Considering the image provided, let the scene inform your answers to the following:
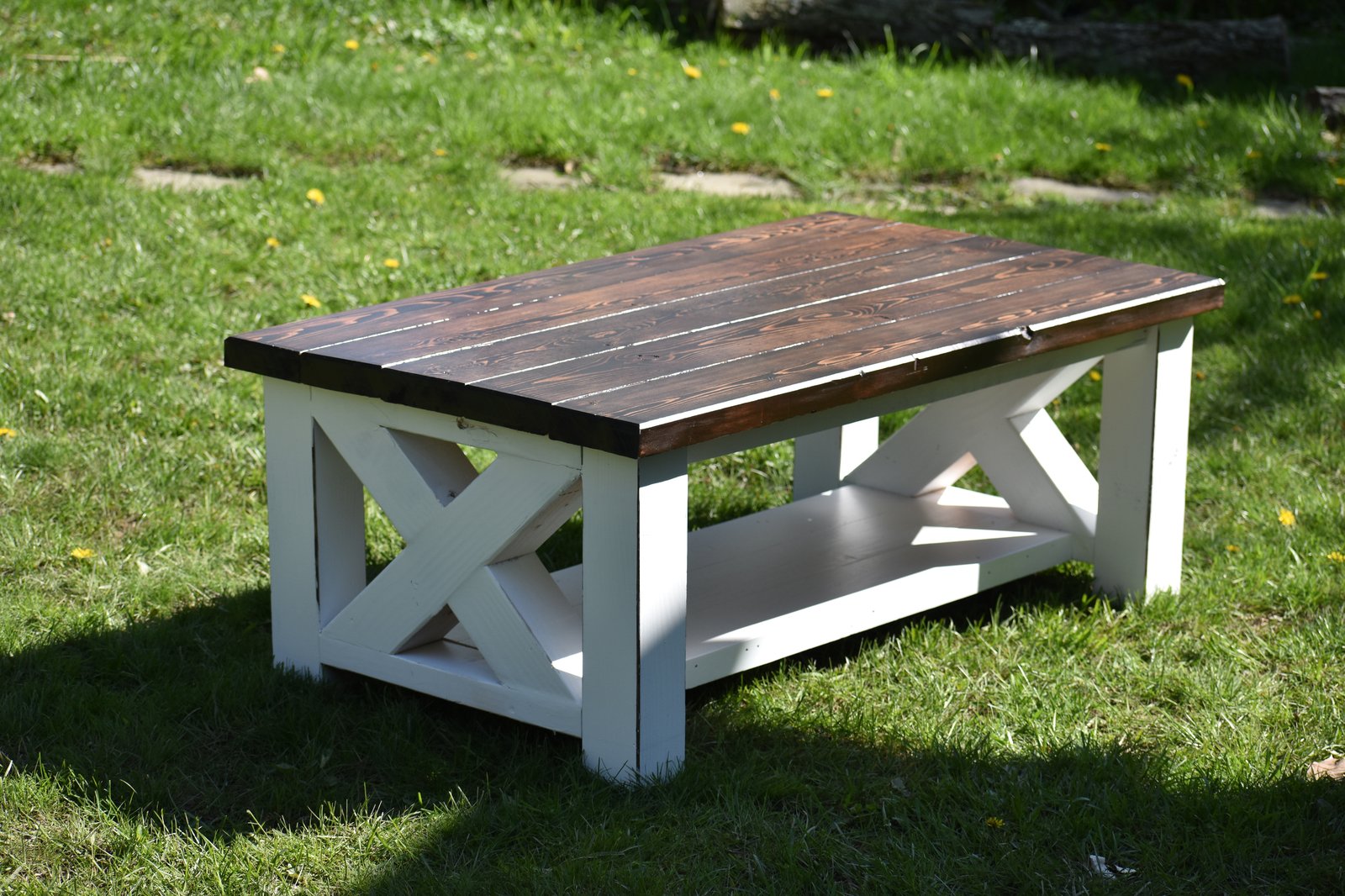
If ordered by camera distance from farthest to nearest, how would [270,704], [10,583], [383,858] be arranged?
[10,583] → [270,704] → [383,858]

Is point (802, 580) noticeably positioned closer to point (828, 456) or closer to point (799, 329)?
point (799, 329)

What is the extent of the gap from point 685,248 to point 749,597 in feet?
2.93

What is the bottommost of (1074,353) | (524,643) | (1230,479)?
(1230,479)

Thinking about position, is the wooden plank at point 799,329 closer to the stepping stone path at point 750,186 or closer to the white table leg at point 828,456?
the white table leg at point 828,456

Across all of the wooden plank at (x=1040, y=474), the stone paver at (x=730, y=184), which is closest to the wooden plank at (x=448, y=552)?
the wooden plank at (x=1040, y=474)

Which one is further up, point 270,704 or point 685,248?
point 685,248

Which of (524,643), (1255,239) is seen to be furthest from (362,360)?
(1255,239)

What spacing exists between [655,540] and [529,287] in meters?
0.95

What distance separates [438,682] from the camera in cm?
292

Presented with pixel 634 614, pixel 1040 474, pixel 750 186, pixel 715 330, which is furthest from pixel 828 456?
pixel 750 186

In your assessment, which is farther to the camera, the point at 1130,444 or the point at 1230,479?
the point at 1230,479

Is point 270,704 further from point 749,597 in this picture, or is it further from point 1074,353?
point 1074,353

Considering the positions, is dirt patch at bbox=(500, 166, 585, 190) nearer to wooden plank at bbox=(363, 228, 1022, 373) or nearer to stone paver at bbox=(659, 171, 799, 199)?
stone paver at bbox=(659, 171, 799, 199)

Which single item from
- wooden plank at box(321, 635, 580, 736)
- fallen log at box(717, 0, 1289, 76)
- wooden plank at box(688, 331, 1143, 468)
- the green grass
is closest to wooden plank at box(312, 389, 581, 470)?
wooden plank at box(688, 331, 1143, 468)
